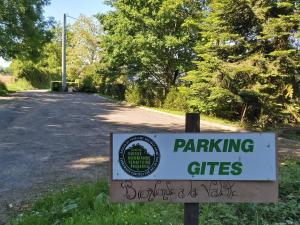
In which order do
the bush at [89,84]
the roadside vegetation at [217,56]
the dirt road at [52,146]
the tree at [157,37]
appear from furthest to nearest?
the bush at [89,84], the tree at [157,37], the roadside vegetation at [217,56], the dirt road at [52,146]

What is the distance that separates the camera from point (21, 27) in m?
27.7

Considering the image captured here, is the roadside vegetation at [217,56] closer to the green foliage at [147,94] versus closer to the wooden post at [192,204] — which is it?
the green foliage at [147,94]

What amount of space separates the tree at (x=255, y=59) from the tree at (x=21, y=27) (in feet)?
49.7

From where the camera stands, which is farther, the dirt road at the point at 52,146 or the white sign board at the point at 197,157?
the dirt road at the point at 52,146

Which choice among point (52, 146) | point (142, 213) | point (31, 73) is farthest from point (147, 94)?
point (31, 73)

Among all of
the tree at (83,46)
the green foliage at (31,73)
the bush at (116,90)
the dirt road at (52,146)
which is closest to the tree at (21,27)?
the bush at (116,90)

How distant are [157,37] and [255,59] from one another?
8.45 metres

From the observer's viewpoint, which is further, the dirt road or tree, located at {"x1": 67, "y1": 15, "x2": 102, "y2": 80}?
tree, located at {"x1": 67, "y1": 15, "x2": 102, "y2": 80}

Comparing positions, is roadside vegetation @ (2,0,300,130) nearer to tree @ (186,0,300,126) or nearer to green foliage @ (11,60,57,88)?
tree @ (186,0,300,126)

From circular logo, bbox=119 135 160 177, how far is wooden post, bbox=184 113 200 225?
29cm

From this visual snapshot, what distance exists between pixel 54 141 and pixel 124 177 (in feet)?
27.0

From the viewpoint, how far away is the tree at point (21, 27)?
26.7 m

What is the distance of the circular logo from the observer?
3.06m

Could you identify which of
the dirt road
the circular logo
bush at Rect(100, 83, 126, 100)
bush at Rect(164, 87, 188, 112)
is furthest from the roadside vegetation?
the circular logo
